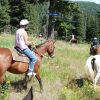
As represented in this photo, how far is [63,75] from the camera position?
1399 cm

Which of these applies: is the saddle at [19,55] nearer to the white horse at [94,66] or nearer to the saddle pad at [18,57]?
the saddle pad at [18,57]

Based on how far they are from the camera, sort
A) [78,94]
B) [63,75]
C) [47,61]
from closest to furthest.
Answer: [78,94] → [63,75] → [47,61]

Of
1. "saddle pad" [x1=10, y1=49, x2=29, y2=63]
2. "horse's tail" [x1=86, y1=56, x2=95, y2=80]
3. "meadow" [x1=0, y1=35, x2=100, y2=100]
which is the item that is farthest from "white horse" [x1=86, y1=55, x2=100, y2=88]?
"saddle pad" [x1=10, y1=49, x2=29, y2=63]

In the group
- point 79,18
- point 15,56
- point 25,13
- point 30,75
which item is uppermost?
point 15,56

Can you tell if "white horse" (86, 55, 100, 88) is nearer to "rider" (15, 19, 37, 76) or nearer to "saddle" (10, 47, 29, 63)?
"rider" (15, 19, 37, 76)

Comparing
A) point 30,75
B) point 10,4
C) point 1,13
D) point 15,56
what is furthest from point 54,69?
point 10,4

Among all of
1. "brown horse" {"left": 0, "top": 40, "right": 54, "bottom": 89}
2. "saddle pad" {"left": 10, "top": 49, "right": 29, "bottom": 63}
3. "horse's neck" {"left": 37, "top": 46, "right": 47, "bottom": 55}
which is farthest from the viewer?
"horse's neck" {"left": 37, "top": 46, "right": 47, "bottom": 55}

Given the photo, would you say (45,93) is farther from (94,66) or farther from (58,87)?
(94,66)

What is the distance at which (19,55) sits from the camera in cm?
1073

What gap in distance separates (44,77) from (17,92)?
2082 millimetres

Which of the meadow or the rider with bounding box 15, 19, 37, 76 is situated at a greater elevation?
the rider with bounding box 15, 19, 37, 76

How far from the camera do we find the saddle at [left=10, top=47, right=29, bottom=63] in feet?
34.6

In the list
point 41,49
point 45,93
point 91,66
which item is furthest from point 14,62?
point 91,66

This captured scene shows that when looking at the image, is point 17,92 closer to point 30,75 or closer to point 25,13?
point 30,75
